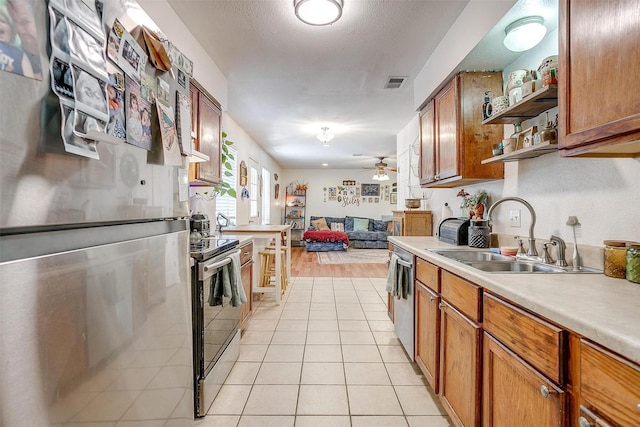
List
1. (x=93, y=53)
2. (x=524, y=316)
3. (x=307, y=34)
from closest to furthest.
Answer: (x=93, y=53) → (x=524, y=316) → (x=307, y=34)

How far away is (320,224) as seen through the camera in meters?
9.40

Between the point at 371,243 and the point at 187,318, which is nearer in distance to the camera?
the point at 187,318

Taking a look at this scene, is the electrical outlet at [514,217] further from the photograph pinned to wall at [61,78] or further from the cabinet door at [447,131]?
the photograph pinned to wall at [61,78]

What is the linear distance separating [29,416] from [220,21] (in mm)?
2382

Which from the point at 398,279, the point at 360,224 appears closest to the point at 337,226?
the point at 360,224

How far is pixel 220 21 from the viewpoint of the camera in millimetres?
2146

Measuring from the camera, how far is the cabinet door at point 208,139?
8.03 ft

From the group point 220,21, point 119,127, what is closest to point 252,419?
point 119,127

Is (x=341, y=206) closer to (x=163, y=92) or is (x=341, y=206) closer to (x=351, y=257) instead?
(x=351, y=257)

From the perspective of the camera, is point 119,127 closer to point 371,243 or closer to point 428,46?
point 428,46

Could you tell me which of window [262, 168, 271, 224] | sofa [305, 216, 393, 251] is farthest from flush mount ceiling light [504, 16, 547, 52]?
sofa [305, 216, 393, 251]

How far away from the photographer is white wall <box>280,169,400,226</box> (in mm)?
9852

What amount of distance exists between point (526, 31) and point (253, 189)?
4967 mm

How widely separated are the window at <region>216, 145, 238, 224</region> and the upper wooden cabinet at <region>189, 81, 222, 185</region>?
1223mm
